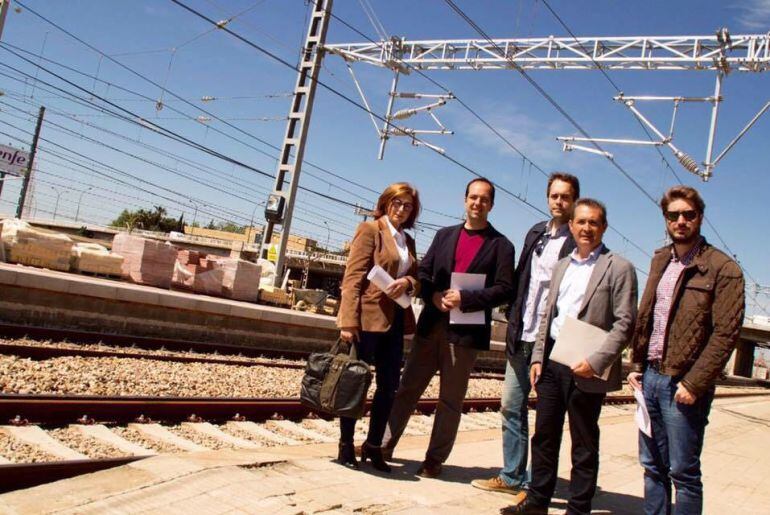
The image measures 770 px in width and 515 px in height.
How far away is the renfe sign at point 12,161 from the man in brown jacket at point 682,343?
3210cm

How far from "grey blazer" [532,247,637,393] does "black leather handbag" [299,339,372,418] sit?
1137 mm

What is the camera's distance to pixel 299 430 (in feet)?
20.9

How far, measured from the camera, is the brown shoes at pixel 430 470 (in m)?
4.64

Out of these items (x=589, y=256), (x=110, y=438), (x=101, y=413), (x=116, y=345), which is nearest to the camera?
(x=589, y=256)

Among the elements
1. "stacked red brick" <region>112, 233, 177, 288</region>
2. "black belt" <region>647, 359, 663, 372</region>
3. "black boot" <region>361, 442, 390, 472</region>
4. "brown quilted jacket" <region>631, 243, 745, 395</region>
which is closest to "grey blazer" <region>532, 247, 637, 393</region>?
"black belt" <region>647, 359, 663, 372</region>

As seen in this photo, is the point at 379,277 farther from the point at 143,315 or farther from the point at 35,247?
the point at 35,247

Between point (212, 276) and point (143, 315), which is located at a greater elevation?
point (212, 276)

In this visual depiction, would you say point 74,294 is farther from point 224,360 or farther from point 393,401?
point 393,401

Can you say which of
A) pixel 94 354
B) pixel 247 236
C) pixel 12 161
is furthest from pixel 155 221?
pixel 94 354

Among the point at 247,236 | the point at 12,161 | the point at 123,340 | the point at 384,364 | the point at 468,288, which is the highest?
the point at 247,236

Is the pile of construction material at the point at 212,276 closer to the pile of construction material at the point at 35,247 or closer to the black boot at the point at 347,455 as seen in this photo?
the pile of construction material at the point at 35,247

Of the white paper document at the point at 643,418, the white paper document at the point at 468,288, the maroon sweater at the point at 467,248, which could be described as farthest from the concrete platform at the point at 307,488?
the maroon sweater at the point at 467,248

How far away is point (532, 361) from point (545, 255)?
787mm

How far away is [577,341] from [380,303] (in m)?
1.30
